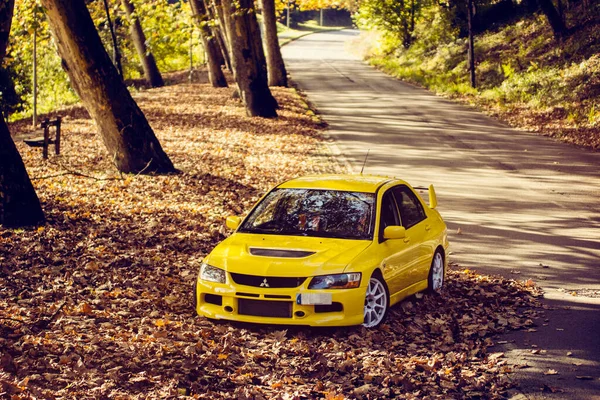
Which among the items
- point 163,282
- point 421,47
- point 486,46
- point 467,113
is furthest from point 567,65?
point 163,282

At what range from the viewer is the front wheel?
10.6 metres

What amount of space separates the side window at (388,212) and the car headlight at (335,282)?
Answer: 1.11 m

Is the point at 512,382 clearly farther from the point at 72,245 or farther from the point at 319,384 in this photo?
the point at 72,245

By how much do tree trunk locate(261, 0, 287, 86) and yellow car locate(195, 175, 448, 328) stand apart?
31.0m

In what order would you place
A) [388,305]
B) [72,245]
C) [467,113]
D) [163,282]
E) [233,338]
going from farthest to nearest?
[467,113] → [72,245] → [163,282] → [388,305] → [233,338]

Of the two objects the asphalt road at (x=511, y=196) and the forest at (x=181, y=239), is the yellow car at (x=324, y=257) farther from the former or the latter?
the asphalt road at (x=511, y=196)

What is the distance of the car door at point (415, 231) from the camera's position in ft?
33.0

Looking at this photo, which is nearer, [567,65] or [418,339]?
[418,339]

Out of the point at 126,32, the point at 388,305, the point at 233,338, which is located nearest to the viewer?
the point at 233,338

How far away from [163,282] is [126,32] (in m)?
41.1

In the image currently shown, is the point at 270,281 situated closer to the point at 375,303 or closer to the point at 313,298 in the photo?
the point at 313,298

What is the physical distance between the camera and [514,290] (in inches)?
434

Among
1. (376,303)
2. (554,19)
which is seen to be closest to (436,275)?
(376,303)

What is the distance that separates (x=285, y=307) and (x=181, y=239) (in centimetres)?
506
